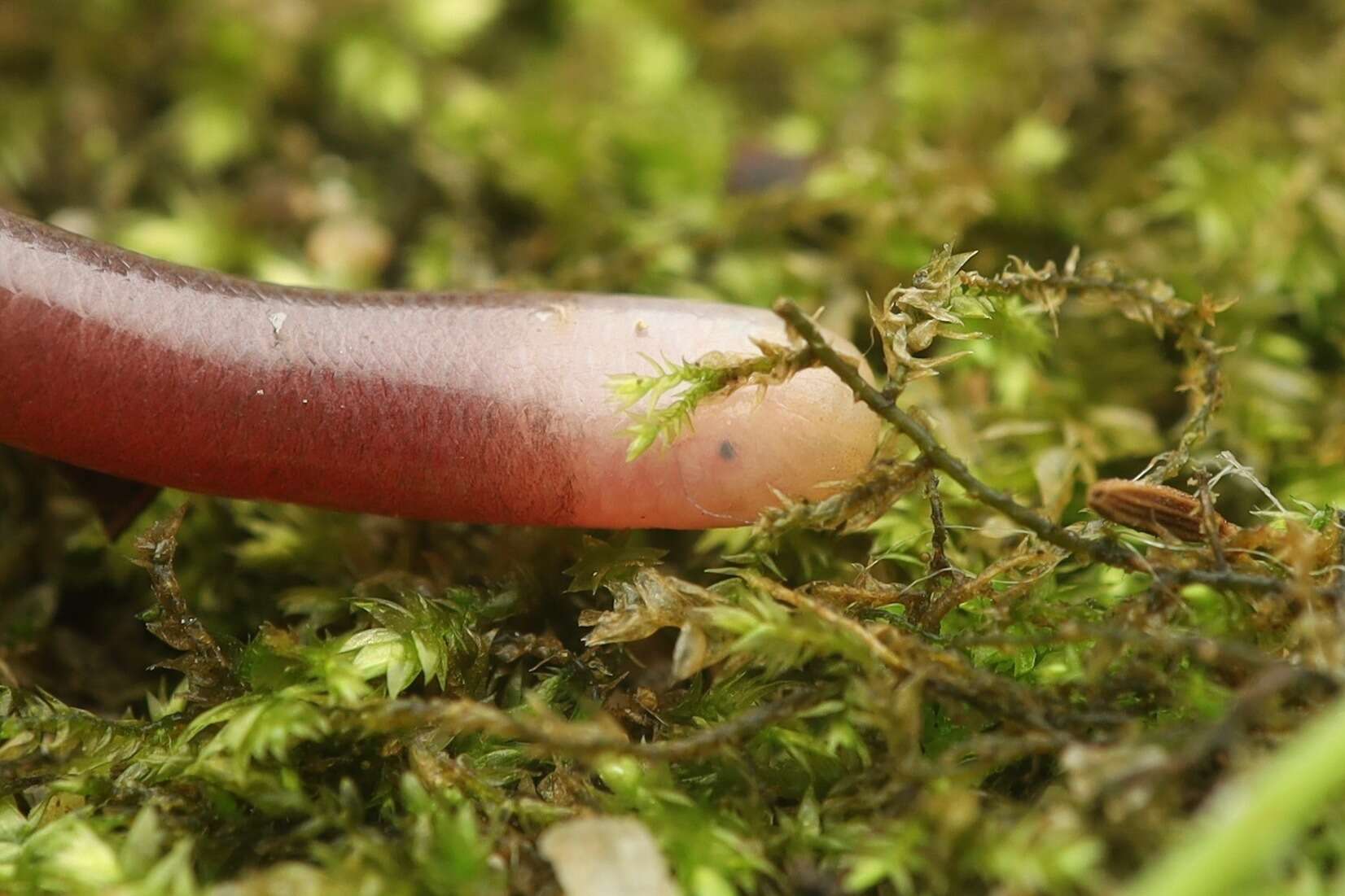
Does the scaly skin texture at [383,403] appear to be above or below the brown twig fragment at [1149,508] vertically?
above

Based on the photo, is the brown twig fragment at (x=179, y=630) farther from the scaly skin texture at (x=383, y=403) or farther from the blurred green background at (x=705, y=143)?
the blurred green background at (x=705, y=143)

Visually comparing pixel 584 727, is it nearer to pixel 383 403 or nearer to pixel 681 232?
pixel 383 403

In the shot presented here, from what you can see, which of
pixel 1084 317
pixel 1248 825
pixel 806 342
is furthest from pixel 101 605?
pixel 1084 317

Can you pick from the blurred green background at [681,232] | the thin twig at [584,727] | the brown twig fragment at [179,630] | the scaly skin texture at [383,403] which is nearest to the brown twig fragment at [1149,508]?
the blurred green background at [681,232]

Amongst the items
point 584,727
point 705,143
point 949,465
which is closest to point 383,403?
point 584,727

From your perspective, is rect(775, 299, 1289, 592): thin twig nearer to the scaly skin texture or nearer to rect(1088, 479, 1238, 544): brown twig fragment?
rect(1088, 479, 1238, 544): brown twig fragment

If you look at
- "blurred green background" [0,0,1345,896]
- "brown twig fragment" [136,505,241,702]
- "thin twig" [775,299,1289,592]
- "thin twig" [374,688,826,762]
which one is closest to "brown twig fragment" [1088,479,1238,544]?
"thin twig" [775,299,1289,592]
